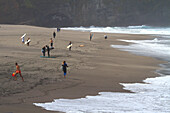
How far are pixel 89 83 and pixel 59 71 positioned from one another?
2.60 metres

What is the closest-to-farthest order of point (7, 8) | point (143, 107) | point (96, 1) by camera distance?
point (143, 107) < point (7, 8) < point (96, 1)

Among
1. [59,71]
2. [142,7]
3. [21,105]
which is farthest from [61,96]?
[142,7]

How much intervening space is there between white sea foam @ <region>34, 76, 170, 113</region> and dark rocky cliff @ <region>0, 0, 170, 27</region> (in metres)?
77.1

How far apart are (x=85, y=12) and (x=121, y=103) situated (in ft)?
287

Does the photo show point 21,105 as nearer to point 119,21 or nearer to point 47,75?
point 47,75

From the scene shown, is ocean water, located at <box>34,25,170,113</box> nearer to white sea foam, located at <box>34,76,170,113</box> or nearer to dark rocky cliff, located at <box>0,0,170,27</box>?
white sea foam, located at <box>34,76,170,113</box>

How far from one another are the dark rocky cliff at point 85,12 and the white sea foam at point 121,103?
253ft

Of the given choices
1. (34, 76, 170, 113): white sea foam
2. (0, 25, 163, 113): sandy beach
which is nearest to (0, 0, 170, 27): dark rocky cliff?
(0, 25, 163, 113): sandy beach

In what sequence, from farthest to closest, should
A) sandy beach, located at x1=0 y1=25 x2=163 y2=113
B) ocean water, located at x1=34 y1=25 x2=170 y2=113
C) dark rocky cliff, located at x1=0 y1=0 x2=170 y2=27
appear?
1. dark rocky cliff, located at x1=0 y1=0 x2=170 y2=27
2. sandy beach, located at x1=0 y1=25 x2=163 y2=113
3. ocean water, located at x1=34 y1=25 x2=170 y2=113

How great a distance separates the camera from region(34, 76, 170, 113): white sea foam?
31.3ft

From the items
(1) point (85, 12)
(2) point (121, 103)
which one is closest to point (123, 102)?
(2) point (121, 103)

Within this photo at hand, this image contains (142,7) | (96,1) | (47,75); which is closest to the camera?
(47,75)

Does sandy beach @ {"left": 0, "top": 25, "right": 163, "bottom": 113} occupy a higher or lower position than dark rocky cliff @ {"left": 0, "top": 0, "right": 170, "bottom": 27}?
lower

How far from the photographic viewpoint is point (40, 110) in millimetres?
9047
